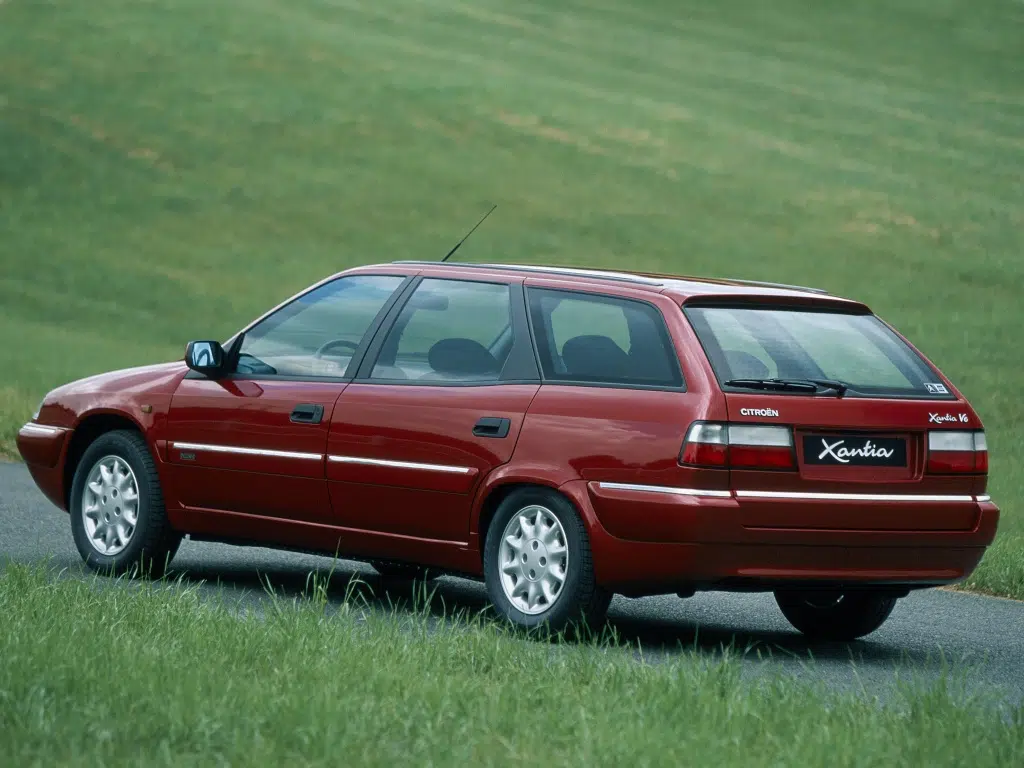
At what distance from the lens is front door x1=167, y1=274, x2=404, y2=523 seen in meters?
9.11

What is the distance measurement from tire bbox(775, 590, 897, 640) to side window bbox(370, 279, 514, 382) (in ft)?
5.69

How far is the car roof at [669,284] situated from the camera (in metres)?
8.33

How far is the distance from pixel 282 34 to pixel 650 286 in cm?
3973

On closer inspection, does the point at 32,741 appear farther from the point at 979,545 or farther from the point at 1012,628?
the point at 1012,628

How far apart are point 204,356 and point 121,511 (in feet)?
3.28

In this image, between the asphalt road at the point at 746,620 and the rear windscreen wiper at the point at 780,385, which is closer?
the rear windscreen wiper at the point at 780,385

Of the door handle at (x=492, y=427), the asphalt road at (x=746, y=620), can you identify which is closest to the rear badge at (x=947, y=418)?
the asphalt road at (x=746, y=620)

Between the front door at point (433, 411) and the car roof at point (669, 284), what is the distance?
4.4 inches

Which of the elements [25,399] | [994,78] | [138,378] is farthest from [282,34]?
[138,378]

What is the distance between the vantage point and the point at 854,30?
59500mm

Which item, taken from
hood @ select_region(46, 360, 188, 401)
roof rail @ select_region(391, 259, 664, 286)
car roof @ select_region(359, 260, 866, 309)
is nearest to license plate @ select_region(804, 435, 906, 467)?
car roof @ select_region(359, 260, 866, 309)

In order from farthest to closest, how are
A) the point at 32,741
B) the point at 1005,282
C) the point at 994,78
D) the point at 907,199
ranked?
Answer: the point at 994,78
the point at 907,199
the point at 1005,282
the point at 32,741

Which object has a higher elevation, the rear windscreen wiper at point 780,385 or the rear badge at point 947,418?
the rear windscreen wiper at point 780,385

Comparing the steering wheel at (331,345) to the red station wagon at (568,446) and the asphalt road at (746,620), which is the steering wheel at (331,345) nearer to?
the red station wagon at (568,446)
